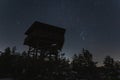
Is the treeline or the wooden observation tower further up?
the wooden observation tower

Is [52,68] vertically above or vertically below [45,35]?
below

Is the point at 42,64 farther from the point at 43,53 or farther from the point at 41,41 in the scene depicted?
the point at 41,41

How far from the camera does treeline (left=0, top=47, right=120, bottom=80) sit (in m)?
22.3

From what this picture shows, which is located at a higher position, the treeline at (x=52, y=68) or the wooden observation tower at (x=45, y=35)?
the wooden observation tower at (x=45, y=35)

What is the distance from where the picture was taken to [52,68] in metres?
24.2

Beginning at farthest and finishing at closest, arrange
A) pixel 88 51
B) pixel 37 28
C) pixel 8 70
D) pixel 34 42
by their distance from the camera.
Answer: pixel 88 51 < pixel 8 70 < pixel 34 42 < pixel 37 28

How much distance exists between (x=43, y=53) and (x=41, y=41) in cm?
309

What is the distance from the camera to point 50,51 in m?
22.3

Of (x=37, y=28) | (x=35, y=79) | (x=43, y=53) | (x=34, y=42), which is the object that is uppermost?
(x=37, y=28)

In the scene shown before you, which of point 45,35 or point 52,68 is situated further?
point 52,68

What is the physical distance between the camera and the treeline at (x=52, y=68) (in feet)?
73.2

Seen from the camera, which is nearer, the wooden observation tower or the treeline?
the wooden observation tower

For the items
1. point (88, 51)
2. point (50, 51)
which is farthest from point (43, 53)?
point (88, 51)

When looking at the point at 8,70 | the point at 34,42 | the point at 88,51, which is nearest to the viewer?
the point at 34,42
